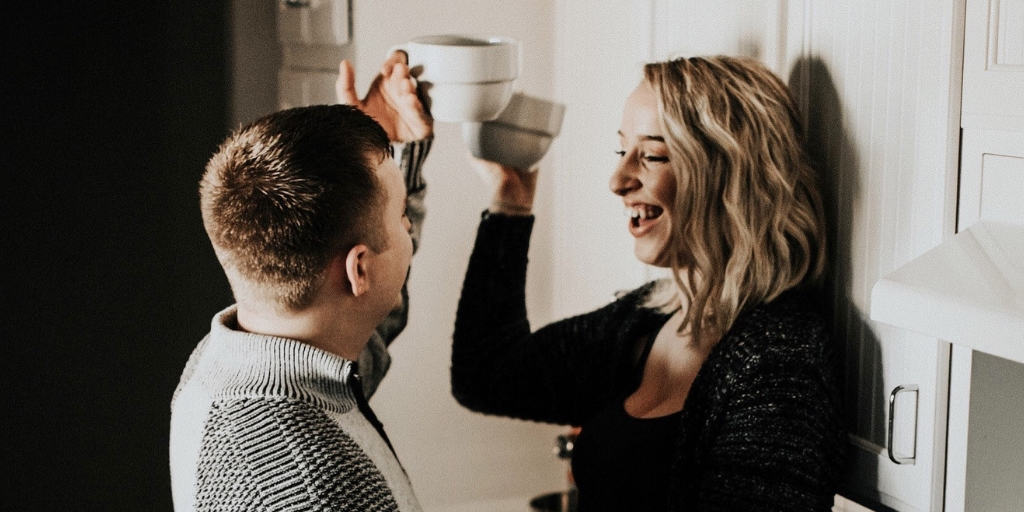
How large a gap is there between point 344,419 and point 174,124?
1182 mm

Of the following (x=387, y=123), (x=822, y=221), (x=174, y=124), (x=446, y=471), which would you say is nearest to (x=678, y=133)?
(x=822, y=221)

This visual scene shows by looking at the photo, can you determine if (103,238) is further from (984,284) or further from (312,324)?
(984,284)

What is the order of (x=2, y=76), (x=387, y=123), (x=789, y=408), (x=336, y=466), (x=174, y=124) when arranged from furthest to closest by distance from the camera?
A: (x=174, y=124)
(x=2, y=76)
(x=387, y=123)
(x=789, y=408)
(x=336, y=466)

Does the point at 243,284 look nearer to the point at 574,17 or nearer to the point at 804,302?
the point at 804,302

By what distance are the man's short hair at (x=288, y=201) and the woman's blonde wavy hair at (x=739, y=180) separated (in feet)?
1.42

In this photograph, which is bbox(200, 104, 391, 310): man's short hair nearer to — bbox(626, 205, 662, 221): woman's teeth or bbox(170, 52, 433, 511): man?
bbox(170, 52, 433, 511): man

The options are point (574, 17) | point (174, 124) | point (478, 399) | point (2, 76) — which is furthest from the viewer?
point (574, 17)

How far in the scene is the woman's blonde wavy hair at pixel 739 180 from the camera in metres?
1.23

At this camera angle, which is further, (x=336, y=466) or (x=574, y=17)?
(x=574, y=17)

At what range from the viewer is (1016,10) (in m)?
0.95

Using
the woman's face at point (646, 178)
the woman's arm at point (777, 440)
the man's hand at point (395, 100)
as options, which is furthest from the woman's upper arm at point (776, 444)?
the man's hand at point (395, 100)

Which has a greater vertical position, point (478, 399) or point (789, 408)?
point (789, 408)

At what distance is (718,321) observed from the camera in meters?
1.27

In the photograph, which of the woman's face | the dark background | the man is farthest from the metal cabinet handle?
the dark background
